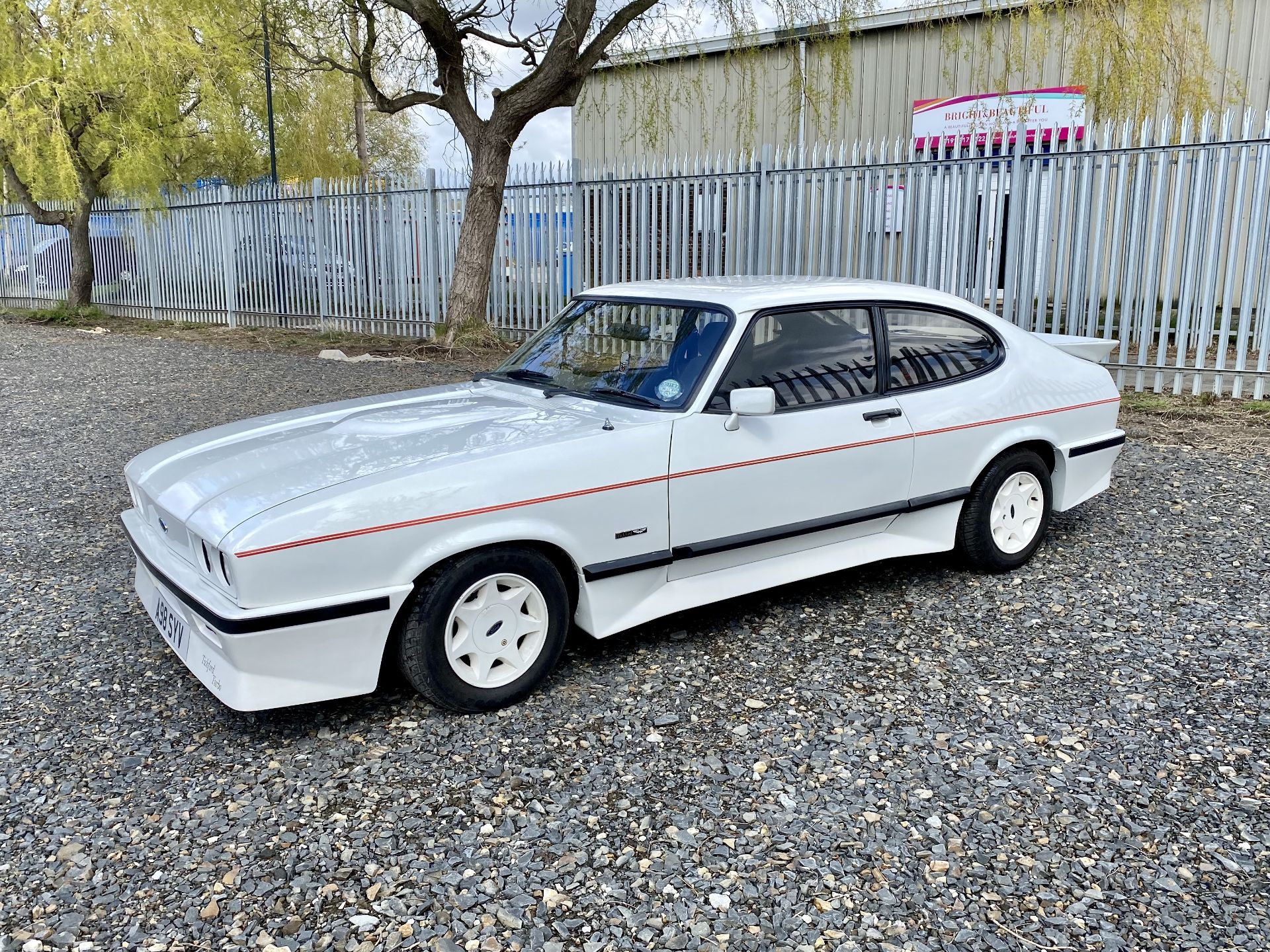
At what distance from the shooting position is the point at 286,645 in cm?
311

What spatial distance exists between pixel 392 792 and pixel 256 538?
0.88 metres

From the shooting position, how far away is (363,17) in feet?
45.6

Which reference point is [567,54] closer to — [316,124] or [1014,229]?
[1014,229]

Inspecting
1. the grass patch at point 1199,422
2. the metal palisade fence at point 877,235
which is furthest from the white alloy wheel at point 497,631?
the metal palisade fence at point 877,235

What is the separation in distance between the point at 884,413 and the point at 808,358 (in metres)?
0.42

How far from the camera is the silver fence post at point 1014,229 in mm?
9641

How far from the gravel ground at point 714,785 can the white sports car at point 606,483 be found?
271 mm

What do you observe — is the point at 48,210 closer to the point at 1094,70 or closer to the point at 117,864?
the point at 1094,70

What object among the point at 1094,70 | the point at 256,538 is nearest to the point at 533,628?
the point at 256,538

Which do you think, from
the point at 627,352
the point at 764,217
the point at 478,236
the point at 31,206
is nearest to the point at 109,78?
the point at 31,206

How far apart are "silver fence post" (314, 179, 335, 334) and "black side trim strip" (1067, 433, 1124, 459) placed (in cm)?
1334

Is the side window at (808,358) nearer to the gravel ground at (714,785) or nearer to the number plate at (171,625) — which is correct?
the gravel ground at (714,785)

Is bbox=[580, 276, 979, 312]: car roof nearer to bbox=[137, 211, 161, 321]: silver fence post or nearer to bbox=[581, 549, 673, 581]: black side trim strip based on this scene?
bbox=[581, 549, 673, 581]: black side trim strip

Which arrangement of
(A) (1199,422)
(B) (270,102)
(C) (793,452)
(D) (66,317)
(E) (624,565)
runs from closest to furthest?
(E) (624,565)
(C) (793,452)
(A) (1199,422)
(B) (270,102)
(D) (66,317)
